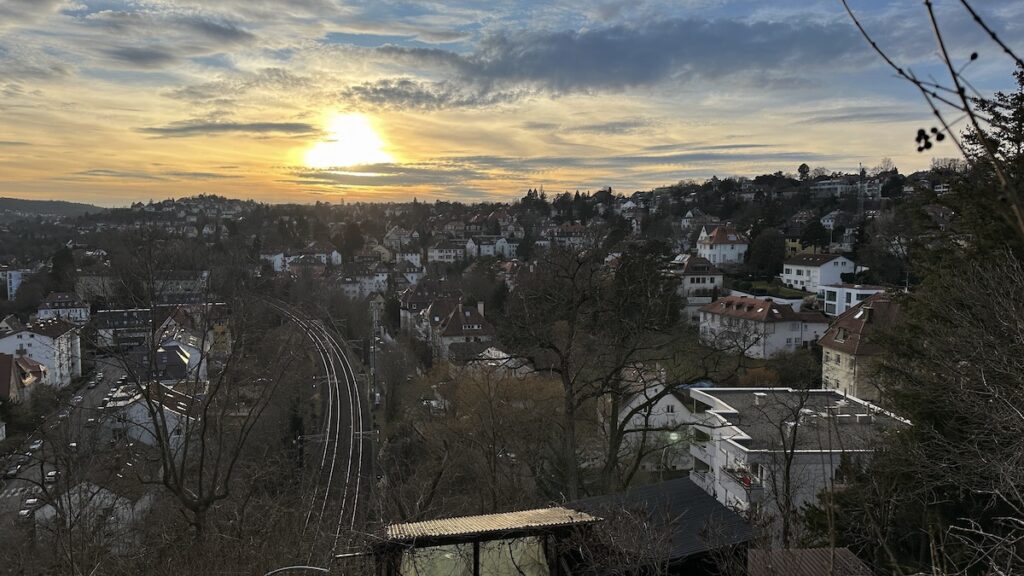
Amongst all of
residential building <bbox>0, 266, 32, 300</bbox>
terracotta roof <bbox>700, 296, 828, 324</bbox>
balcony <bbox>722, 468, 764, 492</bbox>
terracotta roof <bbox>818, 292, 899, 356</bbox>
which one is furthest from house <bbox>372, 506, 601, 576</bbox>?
residential building <bbox>0, 266, 32, 300</bbox>

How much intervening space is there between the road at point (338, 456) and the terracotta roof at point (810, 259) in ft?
76.0

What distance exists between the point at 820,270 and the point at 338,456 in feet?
85.7

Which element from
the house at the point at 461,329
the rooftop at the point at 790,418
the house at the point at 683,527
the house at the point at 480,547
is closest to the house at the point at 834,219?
the house at the point at 461,329

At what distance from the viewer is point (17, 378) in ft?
82.3

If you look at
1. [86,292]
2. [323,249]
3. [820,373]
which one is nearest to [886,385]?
[86,292]

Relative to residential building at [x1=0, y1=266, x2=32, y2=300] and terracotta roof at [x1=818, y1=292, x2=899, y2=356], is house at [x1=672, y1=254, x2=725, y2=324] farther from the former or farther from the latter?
residential building at [x1=0, y1=266, x2=32, y2=300]

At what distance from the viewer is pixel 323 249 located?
63969 millimetres

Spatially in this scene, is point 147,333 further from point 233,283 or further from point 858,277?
point 858,277

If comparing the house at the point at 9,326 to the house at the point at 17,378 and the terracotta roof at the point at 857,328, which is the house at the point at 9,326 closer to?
the house at the point at 17,378

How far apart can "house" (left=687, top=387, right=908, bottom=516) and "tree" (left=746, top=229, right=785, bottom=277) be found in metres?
23.6

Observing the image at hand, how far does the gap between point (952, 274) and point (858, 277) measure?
27433 millimetres

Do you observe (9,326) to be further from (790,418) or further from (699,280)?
(790,418)

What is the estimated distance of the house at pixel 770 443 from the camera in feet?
34.0

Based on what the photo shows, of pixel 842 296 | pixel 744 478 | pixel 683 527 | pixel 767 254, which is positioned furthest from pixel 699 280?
pixel 683 527
